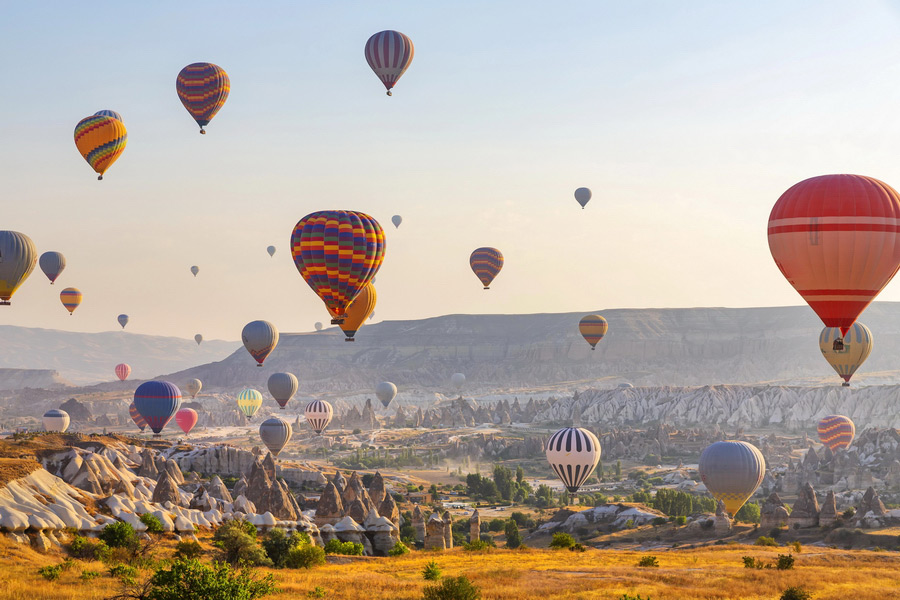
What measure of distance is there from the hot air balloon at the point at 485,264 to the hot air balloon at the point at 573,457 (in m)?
50.8

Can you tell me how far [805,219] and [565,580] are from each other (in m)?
23.2

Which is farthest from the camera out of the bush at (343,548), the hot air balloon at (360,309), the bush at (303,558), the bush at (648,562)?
the hot air balloon at (360,309)

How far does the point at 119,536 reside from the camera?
42250mm

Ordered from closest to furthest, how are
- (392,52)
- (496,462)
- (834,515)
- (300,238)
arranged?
(300,238)
(834,515)
(392,52)
(496,462)

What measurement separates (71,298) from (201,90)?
88.3 meters

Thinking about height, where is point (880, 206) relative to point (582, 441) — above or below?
above

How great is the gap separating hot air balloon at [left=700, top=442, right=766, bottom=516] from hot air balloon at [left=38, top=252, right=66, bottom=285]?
91375 mm

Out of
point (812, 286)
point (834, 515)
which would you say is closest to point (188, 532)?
point (812, 286)

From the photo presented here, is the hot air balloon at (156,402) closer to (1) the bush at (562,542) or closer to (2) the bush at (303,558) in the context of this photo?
(1) the bush at (562,542)

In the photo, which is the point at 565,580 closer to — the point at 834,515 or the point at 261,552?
the point at 261,552

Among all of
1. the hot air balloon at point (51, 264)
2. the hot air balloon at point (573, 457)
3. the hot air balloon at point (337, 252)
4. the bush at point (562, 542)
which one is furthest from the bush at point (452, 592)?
the hot air balloon at point (51, 264)

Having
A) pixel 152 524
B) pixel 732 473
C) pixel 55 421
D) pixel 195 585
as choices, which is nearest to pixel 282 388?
pixel 55 421

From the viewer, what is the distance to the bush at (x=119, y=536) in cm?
4181

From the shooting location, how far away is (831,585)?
121ft
